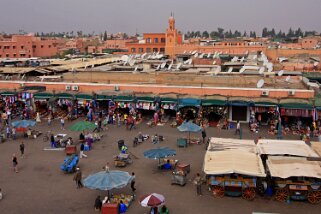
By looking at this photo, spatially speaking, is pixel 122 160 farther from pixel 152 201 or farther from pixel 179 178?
pixel 152 201

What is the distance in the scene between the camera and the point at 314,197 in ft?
40.8

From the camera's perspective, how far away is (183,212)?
1199 centimetres

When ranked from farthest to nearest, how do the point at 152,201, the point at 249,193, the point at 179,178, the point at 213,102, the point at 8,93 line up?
the point at 8,93, the point at 213,102, the point at 179,178, the point at 249,193, the point at 152,201

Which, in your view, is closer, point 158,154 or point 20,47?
point 158,154

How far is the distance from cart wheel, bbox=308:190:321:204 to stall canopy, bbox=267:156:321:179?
0.64m

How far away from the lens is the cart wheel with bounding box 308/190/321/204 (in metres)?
12.4

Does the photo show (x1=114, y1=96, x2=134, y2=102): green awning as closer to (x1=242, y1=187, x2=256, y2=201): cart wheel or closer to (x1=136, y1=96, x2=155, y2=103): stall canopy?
(x1=136, y1=96, x2=155, y2=103): stall canopy

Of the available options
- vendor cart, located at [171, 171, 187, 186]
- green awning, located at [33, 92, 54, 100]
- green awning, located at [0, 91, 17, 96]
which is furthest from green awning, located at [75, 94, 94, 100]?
vendor cart, located at [171, 171, 187, 186]

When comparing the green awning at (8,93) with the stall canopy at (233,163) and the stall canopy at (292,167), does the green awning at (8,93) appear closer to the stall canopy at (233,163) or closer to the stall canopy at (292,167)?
the stall canopy at (233,163)

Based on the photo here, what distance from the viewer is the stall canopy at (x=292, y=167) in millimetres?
12398

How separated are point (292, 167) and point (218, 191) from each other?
267 cm

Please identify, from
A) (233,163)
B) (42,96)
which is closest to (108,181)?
(233,163)

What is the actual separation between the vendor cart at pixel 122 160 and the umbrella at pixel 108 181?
3.61 metres

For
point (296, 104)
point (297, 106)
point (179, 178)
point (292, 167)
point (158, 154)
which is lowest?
point (179, 178)
